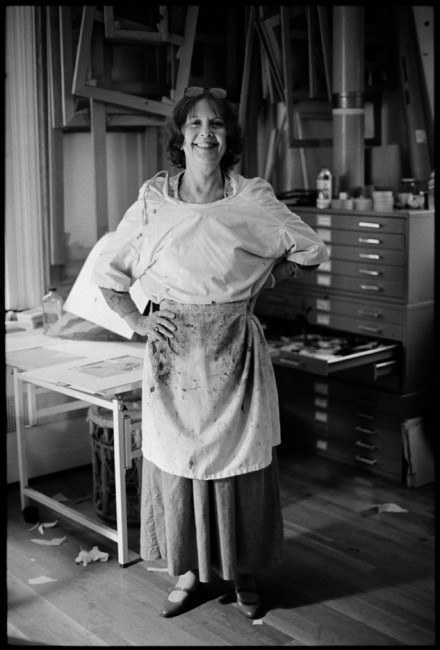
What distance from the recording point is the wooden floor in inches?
109

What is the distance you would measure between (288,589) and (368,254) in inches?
66.0

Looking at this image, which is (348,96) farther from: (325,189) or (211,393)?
(211,393)

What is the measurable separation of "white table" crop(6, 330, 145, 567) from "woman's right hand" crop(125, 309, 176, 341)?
0.34m

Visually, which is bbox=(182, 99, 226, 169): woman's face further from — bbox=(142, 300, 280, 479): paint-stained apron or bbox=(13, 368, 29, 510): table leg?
bbox=(13, 368, 29, 510): table leg

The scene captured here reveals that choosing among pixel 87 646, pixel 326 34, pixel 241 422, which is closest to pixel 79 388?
pixel 241 422

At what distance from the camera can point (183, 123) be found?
108 inches

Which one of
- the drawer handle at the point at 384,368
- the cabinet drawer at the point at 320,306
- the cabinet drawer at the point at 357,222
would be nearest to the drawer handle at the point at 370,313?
the cabinet drawer at the point at 320,306

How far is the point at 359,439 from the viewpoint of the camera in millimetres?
4246

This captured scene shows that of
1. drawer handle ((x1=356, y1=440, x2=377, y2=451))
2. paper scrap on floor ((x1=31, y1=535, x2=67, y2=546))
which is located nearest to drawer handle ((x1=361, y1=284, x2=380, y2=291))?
drawer handle ((x1=356, y1=440, x2=377, y2=451))

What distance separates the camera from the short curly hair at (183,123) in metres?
2.71

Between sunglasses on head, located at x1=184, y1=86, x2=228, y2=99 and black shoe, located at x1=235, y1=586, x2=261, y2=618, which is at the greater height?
sunglasses on head, located at x1=184, y1=86, x2=228, y2=99

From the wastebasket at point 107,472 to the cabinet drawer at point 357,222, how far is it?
132 centimetres

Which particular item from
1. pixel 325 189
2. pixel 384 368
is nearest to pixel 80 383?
pixel 384 368

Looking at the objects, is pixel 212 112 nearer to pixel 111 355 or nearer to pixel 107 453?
pixel 111 355
